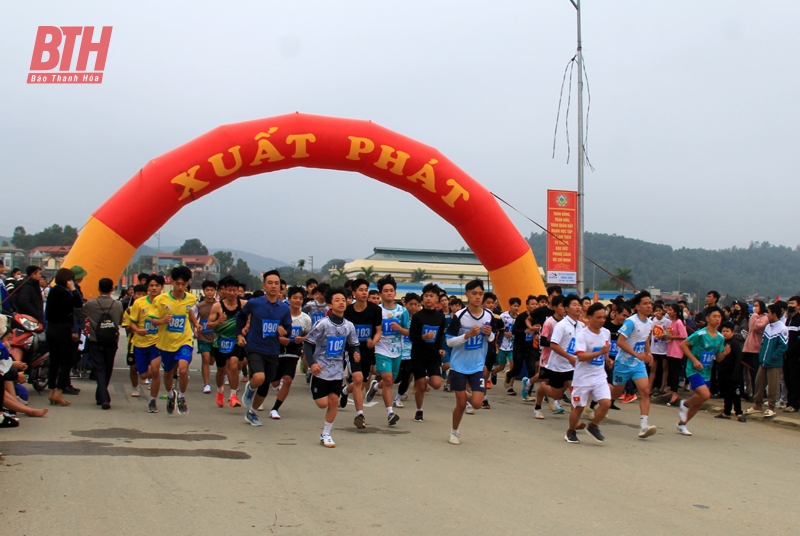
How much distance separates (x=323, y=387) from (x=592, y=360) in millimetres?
3053

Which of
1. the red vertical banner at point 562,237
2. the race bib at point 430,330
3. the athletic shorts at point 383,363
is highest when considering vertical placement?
the red vertical banner at point 562,237

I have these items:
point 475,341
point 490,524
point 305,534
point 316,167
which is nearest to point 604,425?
point 475,341

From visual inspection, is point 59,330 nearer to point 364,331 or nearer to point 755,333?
point 364,331

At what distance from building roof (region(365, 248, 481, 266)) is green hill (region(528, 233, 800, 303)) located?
1185cm

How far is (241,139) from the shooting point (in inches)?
534

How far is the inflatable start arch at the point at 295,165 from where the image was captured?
1314cm

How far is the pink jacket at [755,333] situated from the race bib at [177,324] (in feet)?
28.0

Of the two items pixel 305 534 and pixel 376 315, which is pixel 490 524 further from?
pixel 376 315

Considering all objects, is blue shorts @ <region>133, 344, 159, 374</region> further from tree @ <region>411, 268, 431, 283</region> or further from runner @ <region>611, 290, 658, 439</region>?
tree @ <region>411, 268, 431, 283</region>

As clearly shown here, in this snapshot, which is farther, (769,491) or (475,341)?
(475,341)

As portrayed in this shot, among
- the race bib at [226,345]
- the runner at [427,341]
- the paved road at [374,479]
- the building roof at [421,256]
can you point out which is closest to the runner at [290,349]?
the paved road at [374,479]

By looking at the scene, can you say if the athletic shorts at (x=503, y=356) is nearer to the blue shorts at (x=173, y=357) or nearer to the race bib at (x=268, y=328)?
the race bib at (x=268, y=328)

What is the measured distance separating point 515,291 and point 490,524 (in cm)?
1081

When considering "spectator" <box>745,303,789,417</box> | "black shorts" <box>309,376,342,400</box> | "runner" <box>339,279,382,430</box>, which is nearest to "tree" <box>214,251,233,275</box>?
"runner" <box>339,279,382,430</box>
